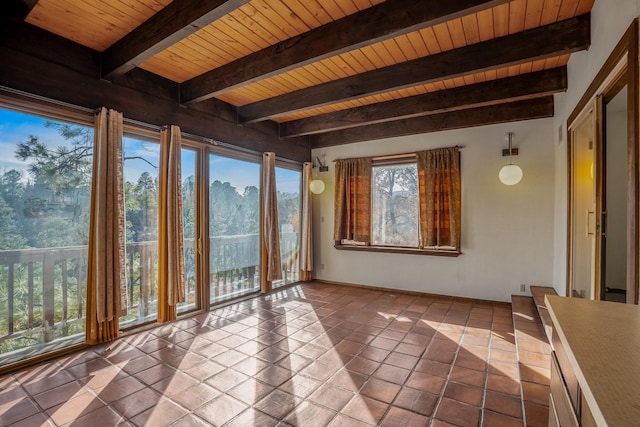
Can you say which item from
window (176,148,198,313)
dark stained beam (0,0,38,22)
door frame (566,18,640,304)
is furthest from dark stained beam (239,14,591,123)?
dark stained beam (0,0,38,22)

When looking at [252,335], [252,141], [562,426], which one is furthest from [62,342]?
[562,426]

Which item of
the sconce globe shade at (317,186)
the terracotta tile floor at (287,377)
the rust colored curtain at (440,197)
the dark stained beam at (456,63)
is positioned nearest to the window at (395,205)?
the rust colored curtain at (440,197)

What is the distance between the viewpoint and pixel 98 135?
2.93 metres

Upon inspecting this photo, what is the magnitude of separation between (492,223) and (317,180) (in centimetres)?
301

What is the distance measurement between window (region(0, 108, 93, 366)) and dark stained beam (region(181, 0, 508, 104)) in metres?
1.52

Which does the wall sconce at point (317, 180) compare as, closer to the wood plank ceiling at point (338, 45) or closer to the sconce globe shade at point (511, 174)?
the wood plank ceiling at point (338, 45)

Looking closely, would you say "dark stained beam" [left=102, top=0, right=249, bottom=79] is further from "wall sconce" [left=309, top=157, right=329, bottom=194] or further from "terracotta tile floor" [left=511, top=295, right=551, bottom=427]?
"wall sconce" [left=309, top=157, right=329, bottom=194]

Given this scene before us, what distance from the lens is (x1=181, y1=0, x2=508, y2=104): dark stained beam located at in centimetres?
210

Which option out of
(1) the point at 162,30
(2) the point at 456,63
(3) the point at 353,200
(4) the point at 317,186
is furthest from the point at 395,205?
(1) the point at 162,30

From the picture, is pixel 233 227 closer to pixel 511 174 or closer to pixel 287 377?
pixel 287 377

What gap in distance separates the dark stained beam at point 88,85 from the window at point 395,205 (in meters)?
2.61

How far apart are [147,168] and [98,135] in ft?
2.08

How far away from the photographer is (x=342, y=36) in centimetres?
246

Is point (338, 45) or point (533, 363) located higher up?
point (338, 45)
